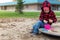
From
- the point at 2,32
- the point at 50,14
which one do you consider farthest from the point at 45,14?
the point at 2,32

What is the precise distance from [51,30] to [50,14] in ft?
1.59

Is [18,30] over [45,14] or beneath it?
beneath

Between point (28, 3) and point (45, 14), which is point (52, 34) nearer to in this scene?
point (45, 14)

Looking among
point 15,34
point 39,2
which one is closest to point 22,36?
point 15,34

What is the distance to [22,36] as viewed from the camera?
6086 mm

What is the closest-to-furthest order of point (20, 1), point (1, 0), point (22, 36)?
1. point (22, 36)
2. point (20, 1)
3. point (1, 0)

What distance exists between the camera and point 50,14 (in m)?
6.28

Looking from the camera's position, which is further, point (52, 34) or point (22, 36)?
point (22, 36)

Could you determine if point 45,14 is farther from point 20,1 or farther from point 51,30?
point 20,1

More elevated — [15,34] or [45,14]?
[45,14]

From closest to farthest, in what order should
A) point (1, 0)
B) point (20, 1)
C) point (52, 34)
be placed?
point (52, 34), point (20, 1), point (1, 0)

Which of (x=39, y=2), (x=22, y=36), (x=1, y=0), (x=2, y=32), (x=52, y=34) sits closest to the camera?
(x=52, y=34)

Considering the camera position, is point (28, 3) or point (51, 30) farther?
point (28, 3)

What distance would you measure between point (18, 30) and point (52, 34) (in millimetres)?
1406
